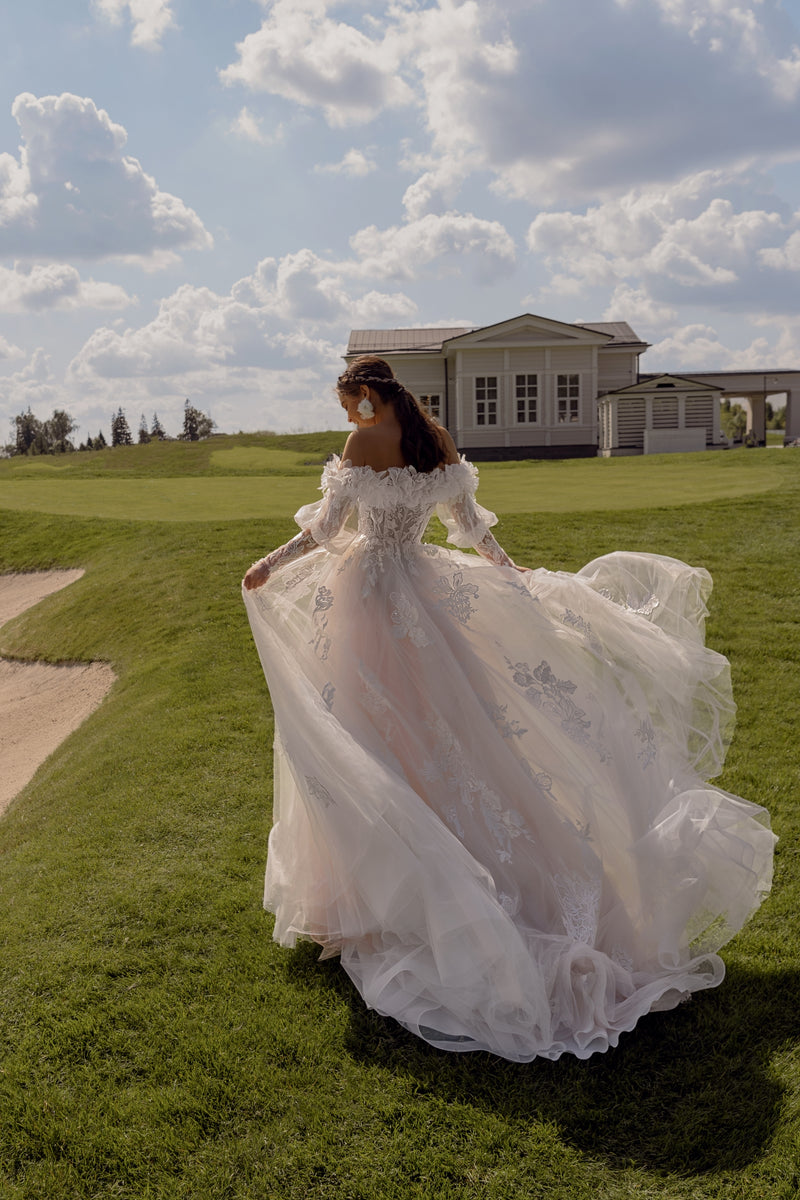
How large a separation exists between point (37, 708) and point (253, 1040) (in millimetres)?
7253

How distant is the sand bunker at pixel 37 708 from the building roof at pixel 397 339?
84.2ft

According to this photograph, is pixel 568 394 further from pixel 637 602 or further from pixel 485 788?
pixel 485 788

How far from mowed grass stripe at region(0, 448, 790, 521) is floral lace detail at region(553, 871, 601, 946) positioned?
10.3 meters

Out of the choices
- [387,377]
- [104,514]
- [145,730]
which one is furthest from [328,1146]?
[104,514]

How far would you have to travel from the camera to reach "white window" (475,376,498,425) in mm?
32625

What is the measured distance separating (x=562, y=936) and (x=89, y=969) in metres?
2.43

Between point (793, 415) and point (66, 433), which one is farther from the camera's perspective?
point (66, 433)

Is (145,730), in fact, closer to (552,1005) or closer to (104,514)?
(552,1005)

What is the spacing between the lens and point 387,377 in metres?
4.15

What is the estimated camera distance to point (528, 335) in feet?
105

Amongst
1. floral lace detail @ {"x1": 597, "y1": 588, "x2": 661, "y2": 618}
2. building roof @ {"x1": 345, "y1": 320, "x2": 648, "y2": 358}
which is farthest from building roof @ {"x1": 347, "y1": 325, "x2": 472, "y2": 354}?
floral lace detail @ {"x1": 597, "y1": 588, "x2": 661, "y2": 618}

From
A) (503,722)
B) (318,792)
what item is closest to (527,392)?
(503,722)

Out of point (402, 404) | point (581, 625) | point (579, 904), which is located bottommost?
point (579, 904)

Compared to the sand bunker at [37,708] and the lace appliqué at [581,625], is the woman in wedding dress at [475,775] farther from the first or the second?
the sand bunker at [37,708]
